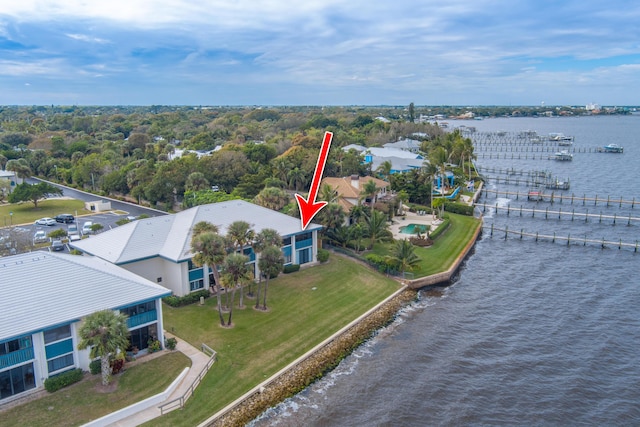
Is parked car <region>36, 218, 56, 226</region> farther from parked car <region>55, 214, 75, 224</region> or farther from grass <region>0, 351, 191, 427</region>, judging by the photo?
grass <region>0, 351, 191, 427</region>

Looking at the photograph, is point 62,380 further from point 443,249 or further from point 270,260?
point 443,249

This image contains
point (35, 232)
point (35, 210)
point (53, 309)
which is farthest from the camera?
point (35, 210)

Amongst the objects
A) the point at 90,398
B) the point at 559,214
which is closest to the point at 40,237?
the point at 90,398

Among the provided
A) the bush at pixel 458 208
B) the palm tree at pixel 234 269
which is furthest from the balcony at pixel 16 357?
the bush at pixel 458 208

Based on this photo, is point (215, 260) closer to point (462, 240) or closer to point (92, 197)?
point (462, 240)

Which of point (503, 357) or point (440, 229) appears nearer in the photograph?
point (503, 357)
